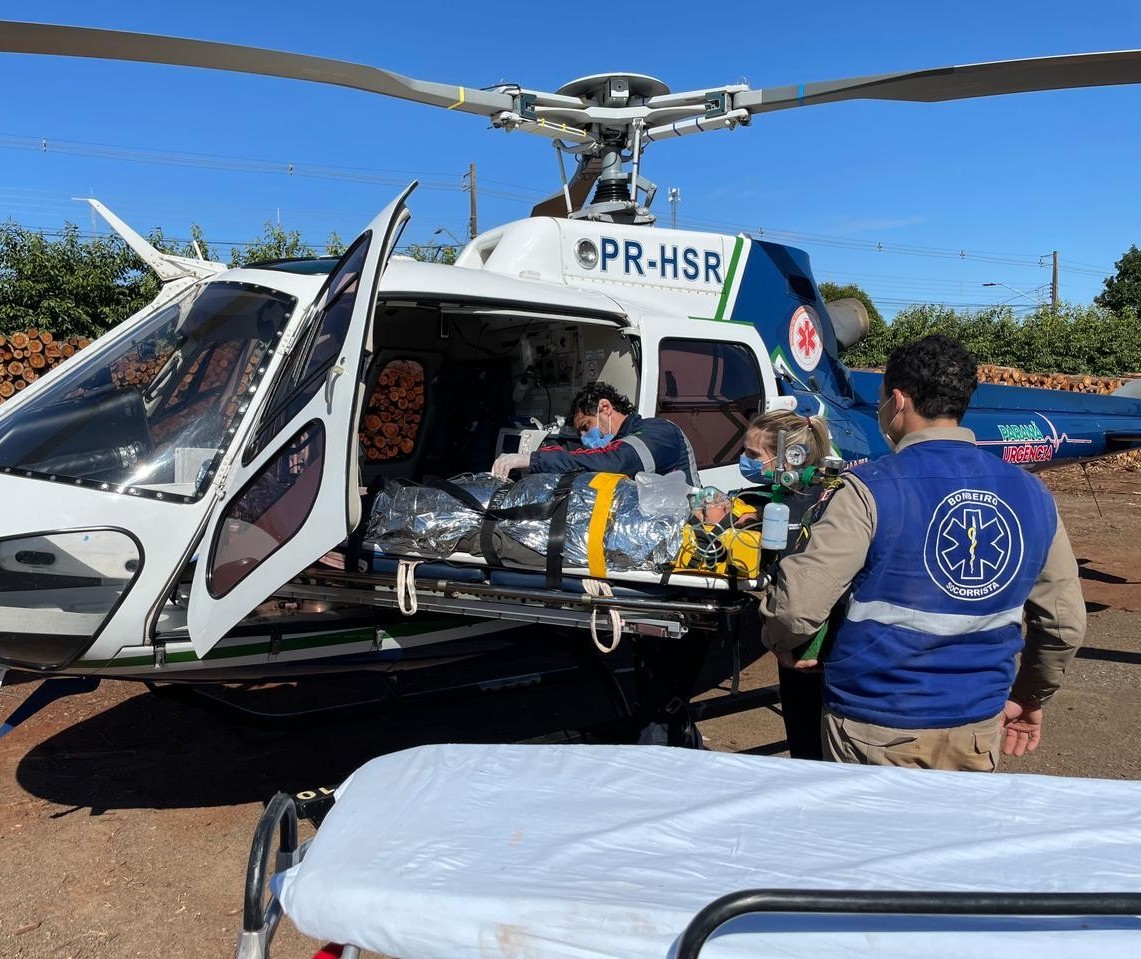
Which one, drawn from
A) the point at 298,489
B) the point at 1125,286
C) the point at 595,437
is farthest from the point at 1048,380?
the point at 1125,286

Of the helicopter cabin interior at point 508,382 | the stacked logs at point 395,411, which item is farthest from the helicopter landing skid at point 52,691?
the stacked logs at point 395,411

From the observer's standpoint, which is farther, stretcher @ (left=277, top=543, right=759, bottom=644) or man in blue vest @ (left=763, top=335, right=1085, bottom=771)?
stretcher @ (left=277, top=543, right=759, bottom=644)

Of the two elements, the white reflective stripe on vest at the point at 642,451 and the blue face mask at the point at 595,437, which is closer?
the white reflective stripe on vest at the point at 642,451

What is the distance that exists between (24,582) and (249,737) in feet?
6.22

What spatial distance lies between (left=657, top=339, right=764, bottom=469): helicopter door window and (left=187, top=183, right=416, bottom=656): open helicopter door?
226cm

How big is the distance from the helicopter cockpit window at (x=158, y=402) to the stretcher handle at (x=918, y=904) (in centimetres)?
260

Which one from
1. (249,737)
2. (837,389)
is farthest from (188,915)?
(837,389)

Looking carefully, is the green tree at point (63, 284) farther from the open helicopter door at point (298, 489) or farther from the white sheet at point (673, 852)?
the white sheet at point (673, 852)

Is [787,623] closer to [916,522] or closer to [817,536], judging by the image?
[817,536]

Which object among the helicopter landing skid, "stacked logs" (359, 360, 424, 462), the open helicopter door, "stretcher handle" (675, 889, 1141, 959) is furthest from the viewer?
"stacked logs" (359, 360, 424, 462)

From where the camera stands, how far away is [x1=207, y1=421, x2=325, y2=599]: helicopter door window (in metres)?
2.79

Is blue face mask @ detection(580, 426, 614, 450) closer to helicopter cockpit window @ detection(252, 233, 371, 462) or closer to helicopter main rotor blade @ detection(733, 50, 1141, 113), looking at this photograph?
helicopter cockpit window @ detection(252, 233, 371, 462)

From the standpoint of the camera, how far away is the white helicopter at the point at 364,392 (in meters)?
2.96

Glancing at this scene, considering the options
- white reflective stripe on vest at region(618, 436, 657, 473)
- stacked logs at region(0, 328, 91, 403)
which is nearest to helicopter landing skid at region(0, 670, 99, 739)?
white reflective stripe on vest at region(618, 436, 657, 473)
